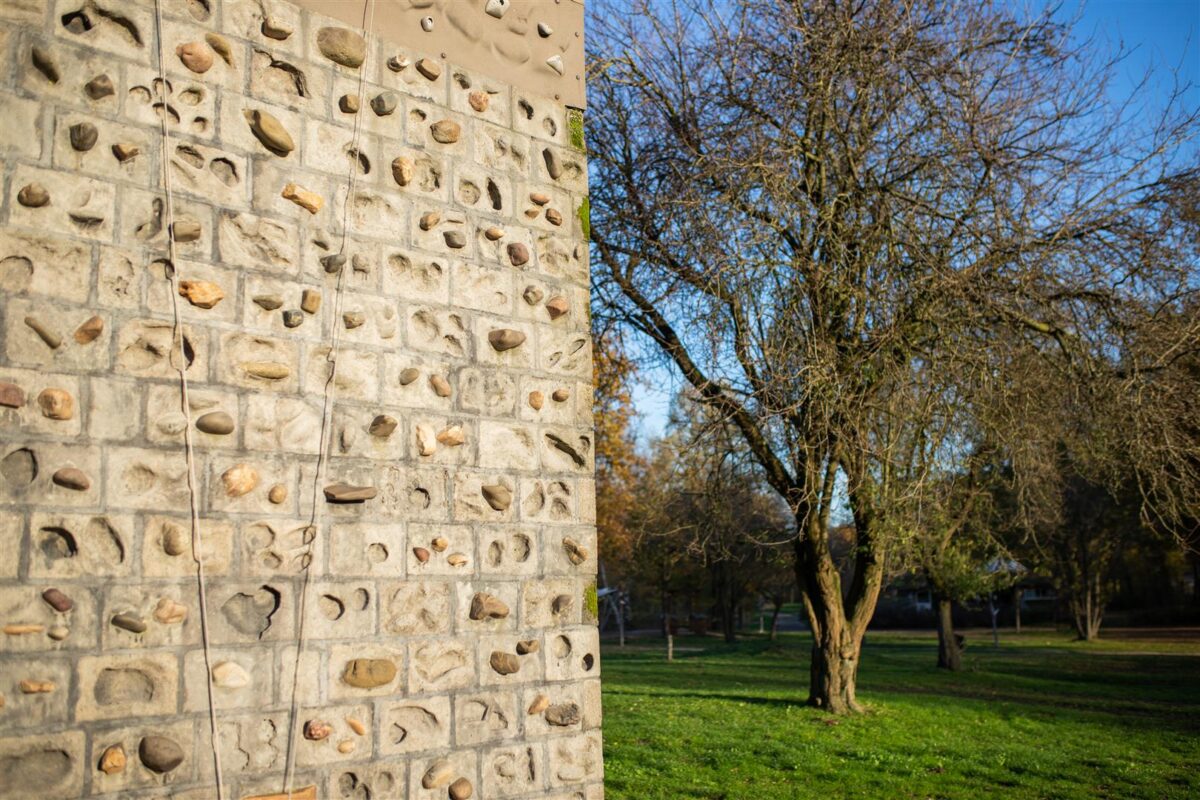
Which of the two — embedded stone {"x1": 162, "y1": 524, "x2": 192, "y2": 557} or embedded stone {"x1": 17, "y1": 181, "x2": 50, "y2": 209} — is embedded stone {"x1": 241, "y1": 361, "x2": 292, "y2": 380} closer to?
embedded stone {"x1": 162, "y1": 524, "x2": 192, "y2": 557}

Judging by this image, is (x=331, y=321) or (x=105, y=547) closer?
(x=105, y=547)

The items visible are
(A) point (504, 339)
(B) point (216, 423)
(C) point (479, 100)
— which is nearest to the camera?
(B) point (216, 423)

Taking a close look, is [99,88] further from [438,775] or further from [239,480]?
[438,775]

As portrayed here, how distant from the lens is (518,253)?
4633 mm

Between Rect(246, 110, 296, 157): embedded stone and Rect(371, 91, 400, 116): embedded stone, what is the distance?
433mm

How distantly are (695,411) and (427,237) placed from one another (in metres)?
7.05

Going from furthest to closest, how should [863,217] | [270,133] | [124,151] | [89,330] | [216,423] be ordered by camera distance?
[863,217] < [270,133] < [216,423] < [124,151] < [89,330]

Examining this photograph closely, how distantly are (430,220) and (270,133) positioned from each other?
2.37 ft

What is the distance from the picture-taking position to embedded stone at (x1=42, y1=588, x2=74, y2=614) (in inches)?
125

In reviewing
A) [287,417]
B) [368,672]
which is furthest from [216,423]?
[368,672]

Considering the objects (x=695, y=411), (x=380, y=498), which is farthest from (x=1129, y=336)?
(x=380, y=498)

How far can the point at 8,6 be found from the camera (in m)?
3.33

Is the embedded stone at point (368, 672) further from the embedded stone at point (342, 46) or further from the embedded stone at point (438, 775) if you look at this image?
the embedded stone at point (342, 46)

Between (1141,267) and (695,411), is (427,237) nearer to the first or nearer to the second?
(695,411)
